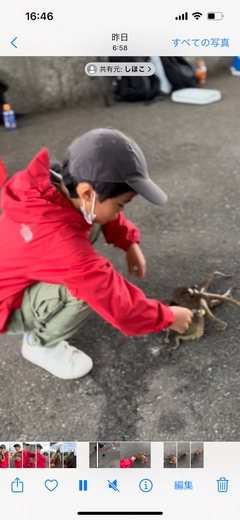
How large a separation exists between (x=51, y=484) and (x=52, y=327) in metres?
0.27

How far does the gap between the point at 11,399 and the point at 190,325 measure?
0.33 metres

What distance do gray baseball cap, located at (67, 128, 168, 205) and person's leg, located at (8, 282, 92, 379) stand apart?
0.20 m

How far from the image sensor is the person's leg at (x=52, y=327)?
754 millimetres

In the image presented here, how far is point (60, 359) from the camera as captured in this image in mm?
809

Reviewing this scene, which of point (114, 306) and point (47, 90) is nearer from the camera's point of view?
point (114, 306)

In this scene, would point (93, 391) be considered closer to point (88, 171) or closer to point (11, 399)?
point (11, 399)

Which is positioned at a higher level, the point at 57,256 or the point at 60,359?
the point at 57,256

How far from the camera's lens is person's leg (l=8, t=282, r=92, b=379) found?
75 centimetres

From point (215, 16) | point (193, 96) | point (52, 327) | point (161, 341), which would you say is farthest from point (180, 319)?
point (193, 96)

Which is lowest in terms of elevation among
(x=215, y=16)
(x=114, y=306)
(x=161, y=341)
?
(x=161, y=341)

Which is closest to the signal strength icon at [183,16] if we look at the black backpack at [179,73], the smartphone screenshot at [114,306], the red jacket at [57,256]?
the smartphone screenshot at [114,306]

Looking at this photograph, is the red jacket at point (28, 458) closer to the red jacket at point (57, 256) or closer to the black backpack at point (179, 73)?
the red jacket at point (57, 256)

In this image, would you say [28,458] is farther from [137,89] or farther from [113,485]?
[137,89]

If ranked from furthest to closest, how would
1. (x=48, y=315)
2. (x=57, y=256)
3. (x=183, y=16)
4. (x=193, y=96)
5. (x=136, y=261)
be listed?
(x=193, y=96) → (x=136, y=261) → (x=48, y=315) → (x=57, y=256) → (x=183, y=16)
